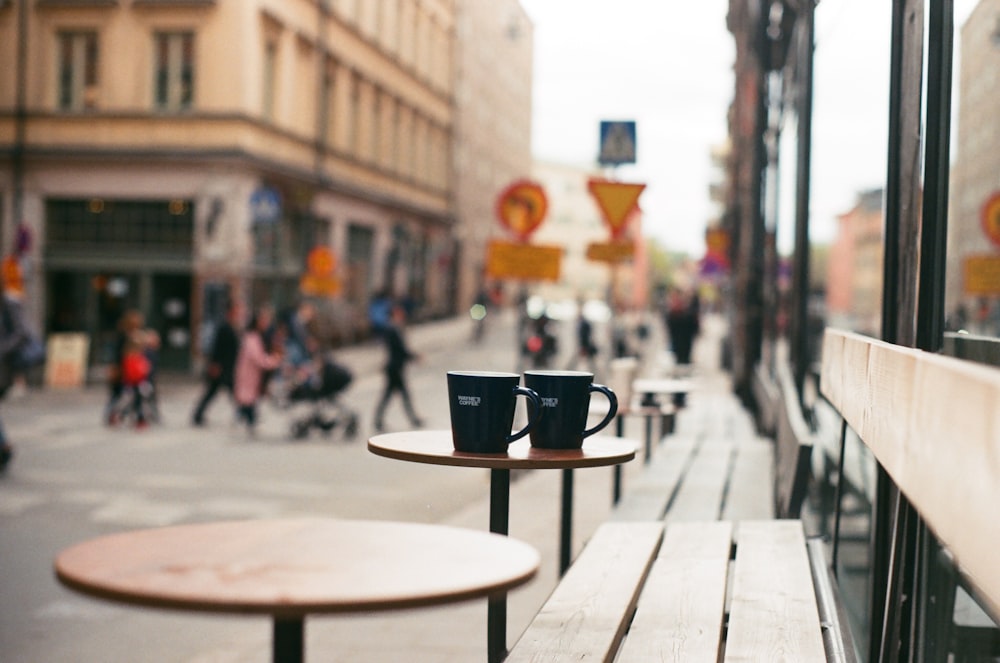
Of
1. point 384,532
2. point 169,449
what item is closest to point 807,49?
point 384,532

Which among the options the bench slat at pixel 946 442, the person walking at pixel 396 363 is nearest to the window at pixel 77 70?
the person walking at pixel 396 363

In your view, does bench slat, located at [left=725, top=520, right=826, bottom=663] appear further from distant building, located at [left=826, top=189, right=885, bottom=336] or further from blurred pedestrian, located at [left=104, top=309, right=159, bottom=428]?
blurred pedestrian, located at [left=104, top=309, right=159, bottom=428]

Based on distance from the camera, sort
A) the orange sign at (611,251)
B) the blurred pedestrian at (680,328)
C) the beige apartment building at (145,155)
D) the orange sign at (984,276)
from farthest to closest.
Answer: the beige apartment building at (145,155)
the blurred pedestrian at (680,328)
the orange sign at (611,251)
the orange sign at (984,276)

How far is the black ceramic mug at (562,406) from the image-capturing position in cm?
368

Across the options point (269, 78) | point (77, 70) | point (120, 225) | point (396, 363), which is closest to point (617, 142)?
point (396, 363)

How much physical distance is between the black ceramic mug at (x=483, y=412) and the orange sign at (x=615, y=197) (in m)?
9.89

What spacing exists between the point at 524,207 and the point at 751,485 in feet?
28.0

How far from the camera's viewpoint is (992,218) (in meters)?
4.41

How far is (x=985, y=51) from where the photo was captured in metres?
4.12

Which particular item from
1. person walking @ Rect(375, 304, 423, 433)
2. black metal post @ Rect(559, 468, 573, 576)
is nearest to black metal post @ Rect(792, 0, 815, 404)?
black metal post @ Rect(559, 468, 573, 576)

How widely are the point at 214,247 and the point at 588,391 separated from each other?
2960cm

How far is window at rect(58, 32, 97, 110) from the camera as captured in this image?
3316 centimetres

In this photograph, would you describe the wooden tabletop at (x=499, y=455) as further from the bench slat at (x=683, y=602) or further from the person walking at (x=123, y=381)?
the person walking at (x=123, y=381)

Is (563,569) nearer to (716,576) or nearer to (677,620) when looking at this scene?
(716,576)
